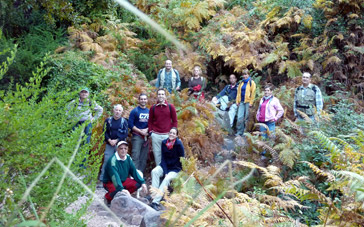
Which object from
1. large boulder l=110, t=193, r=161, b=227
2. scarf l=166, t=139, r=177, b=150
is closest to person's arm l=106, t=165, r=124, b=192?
large boulder l=110, t=193, r=161, b=227

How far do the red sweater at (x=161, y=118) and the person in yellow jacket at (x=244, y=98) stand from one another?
9.98 feet

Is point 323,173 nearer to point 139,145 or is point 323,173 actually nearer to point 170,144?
point 170,144

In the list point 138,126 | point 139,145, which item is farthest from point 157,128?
point 139,145

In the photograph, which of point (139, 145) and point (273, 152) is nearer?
point (273, 152)

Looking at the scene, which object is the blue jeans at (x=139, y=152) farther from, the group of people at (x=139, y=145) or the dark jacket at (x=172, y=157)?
the dark jacket at (x=172, y=157)

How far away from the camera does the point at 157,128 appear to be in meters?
7.88

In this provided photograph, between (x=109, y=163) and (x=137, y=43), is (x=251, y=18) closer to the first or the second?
(x=137, y=43)

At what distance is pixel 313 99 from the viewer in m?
8.77

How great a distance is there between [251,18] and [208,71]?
2.81 metres

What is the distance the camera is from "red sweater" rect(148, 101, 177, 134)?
786cm

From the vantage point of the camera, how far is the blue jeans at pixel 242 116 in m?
10.4

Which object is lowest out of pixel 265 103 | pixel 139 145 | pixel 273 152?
pixel 139 145

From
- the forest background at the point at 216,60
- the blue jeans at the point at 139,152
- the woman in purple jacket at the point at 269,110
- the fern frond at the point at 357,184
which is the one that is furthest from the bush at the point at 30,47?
the fern frond at the point at 357,184

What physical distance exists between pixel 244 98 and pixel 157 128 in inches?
131
